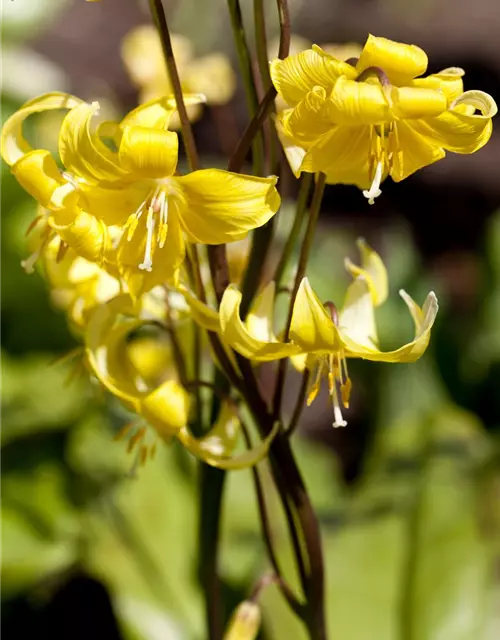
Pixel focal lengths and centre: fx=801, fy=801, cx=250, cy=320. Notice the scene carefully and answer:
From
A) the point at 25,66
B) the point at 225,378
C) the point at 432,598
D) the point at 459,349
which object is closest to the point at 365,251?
the point at 225,378

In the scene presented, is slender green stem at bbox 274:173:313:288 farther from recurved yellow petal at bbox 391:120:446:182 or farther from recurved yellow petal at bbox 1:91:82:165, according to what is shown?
recurved yellow petal at bbox 1:91:82:165

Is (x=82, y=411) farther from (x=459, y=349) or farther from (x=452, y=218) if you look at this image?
(x=452, y=218)

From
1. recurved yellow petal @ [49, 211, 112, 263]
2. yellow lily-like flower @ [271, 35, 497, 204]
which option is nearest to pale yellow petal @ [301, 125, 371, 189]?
yellow lily-like flower @ [271, 35, 497, 204]

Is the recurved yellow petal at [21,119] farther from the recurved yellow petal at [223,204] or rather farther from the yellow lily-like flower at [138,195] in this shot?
the recurved yellow petal at [223,204]

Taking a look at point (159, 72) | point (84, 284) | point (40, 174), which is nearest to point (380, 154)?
point (40, 174)

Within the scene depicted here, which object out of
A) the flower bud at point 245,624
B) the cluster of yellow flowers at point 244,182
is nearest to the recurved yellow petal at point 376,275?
the cluster of yellow flowers at point 244,182

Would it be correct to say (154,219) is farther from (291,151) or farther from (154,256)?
(291,151)
